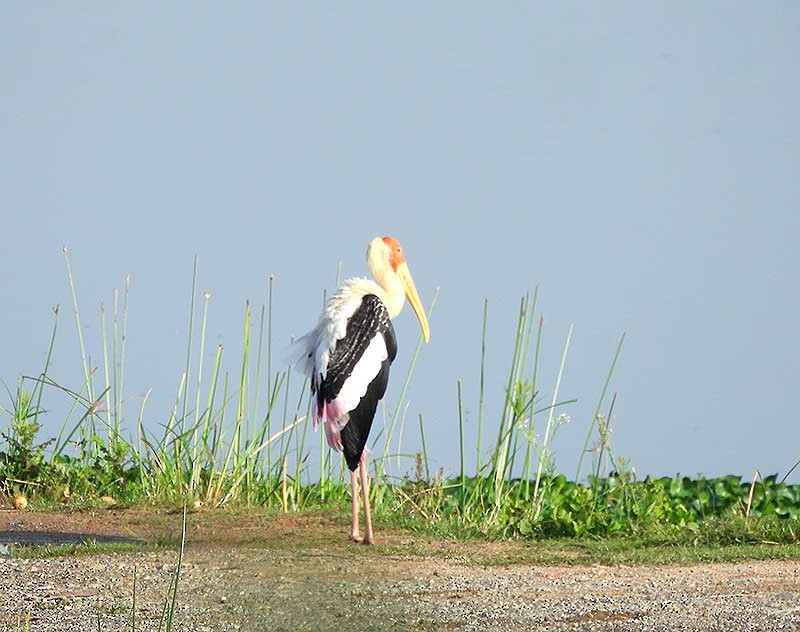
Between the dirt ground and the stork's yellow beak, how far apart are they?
1.67 metres

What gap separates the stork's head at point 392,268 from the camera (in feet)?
28.3

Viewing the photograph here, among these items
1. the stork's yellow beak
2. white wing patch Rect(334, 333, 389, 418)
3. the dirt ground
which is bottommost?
the dirt ground

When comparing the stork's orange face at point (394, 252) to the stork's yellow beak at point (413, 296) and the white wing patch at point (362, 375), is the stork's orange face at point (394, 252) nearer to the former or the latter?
the stork's yellow beak at point (413, 296)

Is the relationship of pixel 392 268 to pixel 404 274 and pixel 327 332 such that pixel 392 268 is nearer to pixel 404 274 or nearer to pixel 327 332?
pixel 404 274

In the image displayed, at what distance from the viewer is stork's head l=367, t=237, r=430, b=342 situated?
340 inches

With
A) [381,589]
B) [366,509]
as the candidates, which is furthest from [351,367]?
[381,589]

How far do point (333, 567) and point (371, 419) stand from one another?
3.86 ft

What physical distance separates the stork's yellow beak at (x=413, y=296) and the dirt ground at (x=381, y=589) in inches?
65.7

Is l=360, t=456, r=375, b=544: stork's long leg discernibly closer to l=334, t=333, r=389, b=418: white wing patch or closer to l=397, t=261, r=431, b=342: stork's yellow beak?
l=334, t=333, r=389, b=418: white wing patch

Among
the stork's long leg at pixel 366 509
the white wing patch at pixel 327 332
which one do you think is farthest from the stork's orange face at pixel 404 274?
the stork's long leg at pixel 366 509

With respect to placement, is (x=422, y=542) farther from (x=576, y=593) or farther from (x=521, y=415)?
(x=576, y=593)

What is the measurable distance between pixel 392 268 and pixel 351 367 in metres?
1.26

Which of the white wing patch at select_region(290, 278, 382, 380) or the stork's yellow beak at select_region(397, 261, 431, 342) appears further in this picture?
the stork's yellow beak at select_region(397, 261, 431, 342)

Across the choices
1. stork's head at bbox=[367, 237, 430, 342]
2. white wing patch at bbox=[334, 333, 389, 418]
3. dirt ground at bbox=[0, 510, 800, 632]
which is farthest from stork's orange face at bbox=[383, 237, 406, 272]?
dirt ground at bbox=[0, 510, 800, 632]
